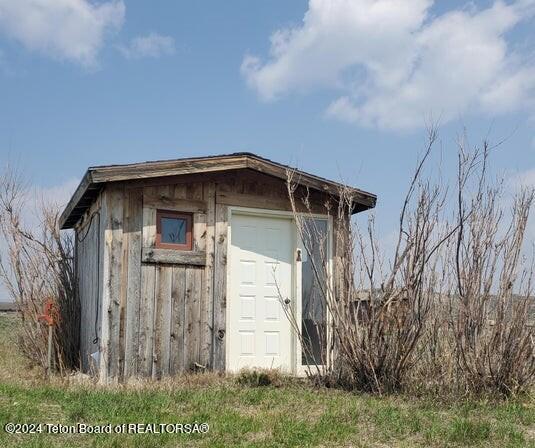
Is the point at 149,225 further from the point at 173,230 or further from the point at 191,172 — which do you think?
the point at 191,172

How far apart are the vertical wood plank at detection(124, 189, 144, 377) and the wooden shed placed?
1 cm

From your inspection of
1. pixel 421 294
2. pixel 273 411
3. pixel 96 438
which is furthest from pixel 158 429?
pixel 421 294

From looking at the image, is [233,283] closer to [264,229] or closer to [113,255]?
[264,229]

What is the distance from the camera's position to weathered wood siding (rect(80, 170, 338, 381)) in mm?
8570

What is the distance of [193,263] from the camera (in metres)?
9.04

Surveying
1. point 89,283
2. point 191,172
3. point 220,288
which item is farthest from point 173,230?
point 89,283

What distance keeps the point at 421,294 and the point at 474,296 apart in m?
0.59

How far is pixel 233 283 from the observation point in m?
9.40

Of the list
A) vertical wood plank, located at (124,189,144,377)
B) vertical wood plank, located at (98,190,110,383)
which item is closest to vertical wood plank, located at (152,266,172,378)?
vertical wood plank, located at (124,189,144,377)

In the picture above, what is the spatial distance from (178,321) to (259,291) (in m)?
1.31

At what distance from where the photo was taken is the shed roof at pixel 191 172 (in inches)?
335

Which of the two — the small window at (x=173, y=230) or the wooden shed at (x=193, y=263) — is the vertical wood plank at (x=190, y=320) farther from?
the small window at (x=173, y=230)

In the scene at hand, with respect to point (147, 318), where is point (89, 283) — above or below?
above

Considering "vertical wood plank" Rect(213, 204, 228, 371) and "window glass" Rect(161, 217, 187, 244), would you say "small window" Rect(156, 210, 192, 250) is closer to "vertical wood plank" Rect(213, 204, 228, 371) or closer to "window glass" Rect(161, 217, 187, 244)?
"window glass" Rect(161, 217, 187, 244)
